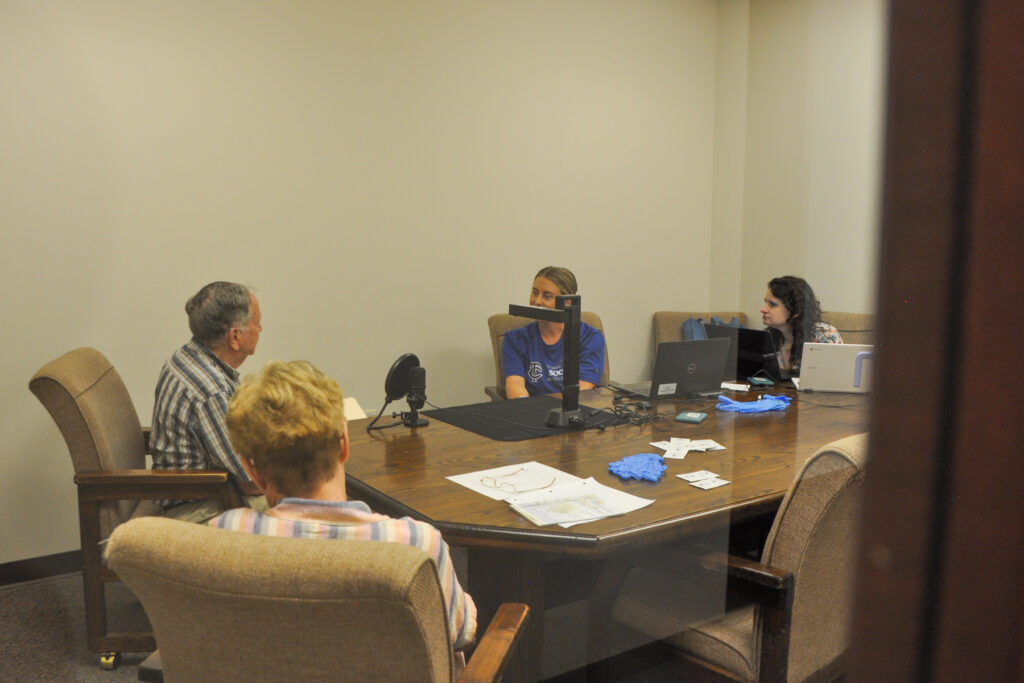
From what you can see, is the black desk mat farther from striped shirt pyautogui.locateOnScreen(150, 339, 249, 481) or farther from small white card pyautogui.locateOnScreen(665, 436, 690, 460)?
striped shirt pyautogui.locateOnScreen(150, 339, 249, 481)

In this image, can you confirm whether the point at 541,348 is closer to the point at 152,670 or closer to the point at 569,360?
the point at 569,360

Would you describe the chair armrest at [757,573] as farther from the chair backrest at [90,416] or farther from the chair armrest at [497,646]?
the chair backrest at [90,416]

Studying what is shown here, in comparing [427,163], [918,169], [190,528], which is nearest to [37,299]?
[427,163]

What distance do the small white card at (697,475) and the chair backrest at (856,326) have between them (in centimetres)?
134

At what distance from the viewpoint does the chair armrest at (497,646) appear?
1.20 metres

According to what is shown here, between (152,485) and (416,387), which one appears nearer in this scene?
(152,485)

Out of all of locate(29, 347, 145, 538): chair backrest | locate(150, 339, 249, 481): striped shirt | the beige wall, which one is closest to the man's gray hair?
locate(150, 339, 249, 481): striped shirt

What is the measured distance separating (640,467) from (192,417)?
1259 mm

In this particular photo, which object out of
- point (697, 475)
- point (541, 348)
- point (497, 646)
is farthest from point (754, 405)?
point (497, 646)

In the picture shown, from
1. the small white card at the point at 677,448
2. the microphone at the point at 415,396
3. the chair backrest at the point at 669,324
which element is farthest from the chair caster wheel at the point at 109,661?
the chair backrest at the point at 669,324

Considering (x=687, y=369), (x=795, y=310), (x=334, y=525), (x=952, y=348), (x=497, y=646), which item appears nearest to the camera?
(x=952, y=348)

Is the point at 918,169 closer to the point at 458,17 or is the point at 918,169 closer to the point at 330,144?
the point at 330,144

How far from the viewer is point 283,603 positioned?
2.99 feet

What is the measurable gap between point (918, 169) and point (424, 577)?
0.75 metres
